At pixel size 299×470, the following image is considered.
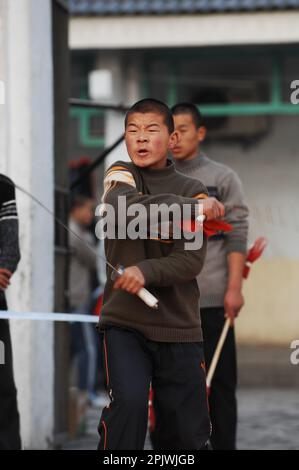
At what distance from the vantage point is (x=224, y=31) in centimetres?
1592

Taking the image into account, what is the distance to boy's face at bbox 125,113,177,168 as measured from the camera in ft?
20.2

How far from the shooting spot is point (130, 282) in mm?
5781

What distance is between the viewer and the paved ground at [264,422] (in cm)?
955

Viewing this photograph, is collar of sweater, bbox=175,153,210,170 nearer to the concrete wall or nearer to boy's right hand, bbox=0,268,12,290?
boy's right hand, bbox=0,268,12,290

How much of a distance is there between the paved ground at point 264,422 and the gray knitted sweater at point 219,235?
4.95 feet

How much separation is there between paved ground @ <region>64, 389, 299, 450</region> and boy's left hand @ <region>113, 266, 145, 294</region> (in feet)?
11.7

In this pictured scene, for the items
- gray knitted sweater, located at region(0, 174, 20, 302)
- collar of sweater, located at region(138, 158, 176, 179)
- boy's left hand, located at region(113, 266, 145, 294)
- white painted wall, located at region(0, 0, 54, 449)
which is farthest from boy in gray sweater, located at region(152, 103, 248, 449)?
boy's left hand, located at region(113, 266, 145, 294)

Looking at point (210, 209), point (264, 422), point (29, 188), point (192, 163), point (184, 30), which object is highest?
point (184, 30)

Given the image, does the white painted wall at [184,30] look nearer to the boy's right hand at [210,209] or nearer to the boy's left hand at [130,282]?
the boy's right hand at [210,209]

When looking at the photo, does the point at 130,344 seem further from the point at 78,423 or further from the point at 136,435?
the point at 78,423

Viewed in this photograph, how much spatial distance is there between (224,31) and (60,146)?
654cm

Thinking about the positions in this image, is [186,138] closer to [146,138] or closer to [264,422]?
[146,138]

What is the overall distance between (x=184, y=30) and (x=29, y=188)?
7.64 m

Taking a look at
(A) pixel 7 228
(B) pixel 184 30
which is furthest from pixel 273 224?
(A) pixel 7 228
